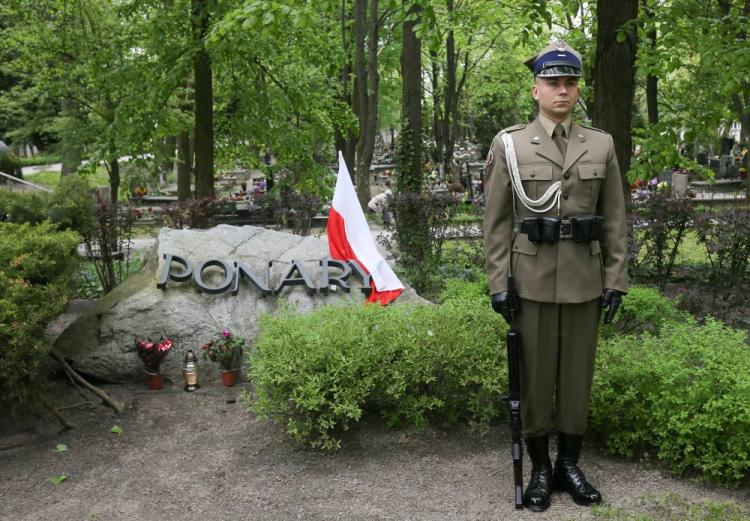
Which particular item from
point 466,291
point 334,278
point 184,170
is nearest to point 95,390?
point 334,278

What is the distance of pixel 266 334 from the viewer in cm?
559

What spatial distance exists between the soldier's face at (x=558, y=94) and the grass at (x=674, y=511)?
211 centimetres

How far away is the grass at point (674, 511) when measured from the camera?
401cm

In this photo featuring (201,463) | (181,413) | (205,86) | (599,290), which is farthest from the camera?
(205,86)

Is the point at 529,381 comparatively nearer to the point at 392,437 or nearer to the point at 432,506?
the point at 432,506

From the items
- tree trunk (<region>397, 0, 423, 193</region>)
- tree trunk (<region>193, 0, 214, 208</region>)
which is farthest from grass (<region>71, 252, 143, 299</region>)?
tree trunk (<region>397, 0, 423, 193</region>)

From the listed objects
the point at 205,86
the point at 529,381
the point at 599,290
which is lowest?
the point at 529,381

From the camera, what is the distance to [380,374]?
16.8ft

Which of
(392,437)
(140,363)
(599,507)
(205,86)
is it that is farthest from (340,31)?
(599,507)

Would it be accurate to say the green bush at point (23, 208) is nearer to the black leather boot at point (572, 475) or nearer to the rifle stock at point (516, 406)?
the rifle stock at point (516, 406)

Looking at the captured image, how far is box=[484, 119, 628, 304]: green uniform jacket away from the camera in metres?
4.07

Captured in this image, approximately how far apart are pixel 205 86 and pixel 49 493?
905cm

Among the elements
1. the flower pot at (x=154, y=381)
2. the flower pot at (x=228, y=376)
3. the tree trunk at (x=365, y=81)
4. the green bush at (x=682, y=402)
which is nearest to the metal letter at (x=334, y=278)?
the flower pot at (x=228, y=376)

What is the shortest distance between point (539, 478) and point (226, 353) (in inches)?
126
